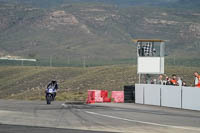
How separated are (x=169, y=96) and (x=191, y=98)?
2.36 metres

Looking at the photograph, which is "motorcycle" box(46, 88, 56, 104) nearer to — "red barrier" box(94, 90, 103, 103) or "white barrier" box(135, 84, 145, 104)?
"red barrier" box(94, 90, 103, 103)

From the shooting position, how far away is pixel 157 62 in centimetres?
3603

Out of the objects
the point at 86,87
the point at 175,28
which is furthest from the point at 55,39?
the point at 86,87

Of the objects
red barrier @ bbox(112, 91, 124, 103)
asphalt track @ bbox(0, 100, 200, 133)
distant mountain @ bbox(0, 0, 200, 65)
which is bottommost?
asphalt track @ bbox(0, 100, 200, 133)

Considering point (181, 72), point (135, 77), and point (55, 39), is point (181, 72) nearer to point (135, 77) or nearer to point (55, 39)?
point (135, 77)

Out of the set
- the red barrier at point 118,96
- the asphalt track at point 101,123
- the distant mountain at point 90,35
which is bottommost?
the asphalt track at point 101,123

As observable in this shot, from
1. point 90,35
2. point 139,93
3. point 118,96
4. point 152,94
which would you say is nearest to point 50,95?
point 118,96

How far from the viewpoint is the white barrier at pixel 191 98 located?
2664 centimetres

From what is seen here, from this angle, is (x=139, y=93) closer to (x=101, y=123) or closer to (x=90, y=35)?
(x=101, y=123)

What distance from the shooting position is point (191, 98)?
27.1 meters

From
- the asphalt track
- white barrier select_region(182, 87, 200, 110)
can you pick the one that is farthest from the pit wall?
the asphalt track

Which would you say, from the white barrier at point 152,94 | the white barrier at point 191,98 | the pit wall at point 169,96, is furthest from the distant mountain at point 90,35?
the white barrier at point 191,98

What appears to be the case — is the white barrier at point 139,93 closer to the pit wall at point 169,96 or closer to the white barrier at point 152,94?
the pit wall at point 169,96

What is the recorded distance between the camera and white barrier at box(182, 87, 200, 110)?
1049 inches
